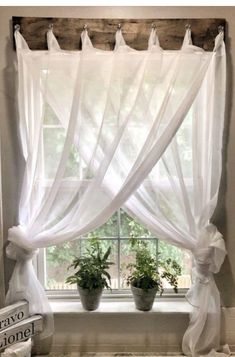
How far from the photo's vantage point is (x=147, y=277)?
7.49 ft

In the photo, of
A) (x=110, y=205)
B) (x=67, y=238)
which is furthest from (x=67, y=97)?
(x=67, y=238)

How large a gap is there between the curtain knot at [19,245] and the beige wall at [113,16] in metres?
0.11

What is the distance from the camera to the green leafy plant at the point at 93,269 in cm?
227

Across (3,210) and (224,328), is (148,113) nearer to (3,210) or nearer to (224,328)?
(3,210)

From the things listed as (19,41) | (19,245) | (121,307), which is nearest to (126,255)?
(121,307)

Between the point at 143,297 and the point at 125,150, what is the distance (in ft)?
2.72

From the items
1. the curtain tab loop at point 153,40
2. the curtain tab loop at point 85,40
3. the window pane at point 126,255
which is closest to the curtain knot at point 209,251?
the window pane at point 126,255

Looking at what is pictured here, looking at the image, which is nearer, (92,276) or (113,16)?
(113,16)

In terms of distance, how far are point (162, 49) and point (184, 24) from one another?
0.59 feet

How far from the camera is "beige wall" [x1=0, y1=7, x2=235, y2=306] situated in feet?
7.06

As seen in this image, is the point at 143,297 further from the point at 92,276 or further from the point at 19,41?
the point at 19,41

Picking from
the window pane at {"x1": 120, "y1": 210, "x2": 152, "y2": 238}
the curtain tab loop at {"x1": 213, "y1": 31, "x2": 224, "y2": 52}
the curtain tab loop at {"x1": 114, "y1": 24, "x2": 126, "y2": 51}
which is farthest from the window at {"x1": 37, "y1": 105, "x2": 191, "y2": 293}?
the curtain tab loop at {"x1": 213, "y1": 31, "x2": 224, "y2": 52}

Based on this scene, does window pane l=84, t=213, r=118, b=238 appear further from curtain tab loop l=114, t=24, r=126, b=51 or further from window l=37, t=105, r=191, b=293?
curtain tab loop l=114, t=24, r=126, b=51

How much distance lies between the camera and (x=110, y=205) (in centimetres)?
213
